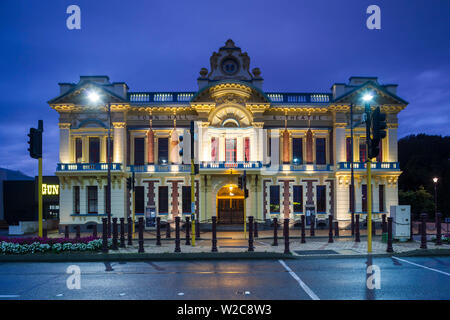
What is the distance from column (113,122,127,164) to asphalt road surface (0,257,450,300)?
53.7 feet

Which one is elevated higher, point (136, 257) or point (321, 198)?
point (321, 198)

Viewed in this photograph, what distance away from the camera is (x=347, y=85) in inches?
1201

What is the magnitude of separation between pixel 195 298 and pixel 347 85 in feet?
87.9

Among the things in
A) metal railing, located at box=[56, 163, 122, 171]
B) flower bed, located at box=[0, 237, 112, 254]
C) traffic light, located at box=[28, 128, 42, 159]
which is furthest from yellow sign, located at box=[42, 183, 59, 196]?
traffic light, located at box=[28, 128, 42, 159]

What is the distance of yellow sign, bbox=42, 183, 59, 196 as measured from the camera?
3453cm

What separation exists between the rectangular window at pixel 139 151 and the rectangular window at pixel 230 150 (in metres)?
7.35

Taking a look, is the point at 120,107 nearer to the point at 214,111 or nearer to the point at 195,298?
the point at 214,111

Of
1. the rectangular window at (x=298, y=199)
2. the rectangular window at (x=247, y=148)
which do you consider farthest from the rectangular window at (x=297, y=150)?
the rectangular window at (x=247, y=148)

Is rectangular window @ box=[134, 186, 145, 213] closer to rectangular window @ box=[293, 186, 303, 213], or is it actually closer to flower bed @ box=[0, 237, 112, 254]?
rectangular window @ box=[293, 186, 303, 213]

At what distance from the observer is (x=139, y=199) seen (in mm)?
30328

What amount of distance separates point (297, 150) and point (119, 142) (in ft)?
50.9

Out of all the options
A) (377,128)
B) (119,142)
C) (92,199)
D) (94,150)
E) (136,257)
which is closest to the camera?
(377,128)

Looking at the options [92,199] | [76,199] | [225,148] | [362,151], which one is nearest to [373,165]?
[362,151]

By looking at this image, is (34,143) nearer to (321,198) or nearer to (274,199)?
(274,199)
